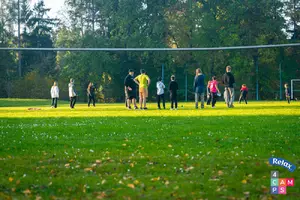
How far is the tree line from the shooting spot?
221 ft

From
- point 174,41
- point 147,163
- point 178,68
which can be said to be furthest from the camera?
point 174,41

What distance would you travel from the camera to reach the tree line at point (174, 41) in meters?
67.2

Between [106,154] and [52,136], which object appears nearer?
[106,154]

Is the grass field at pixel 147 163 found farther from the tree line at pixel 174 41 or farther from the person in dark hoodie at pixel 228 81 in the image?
the tree line at pixel 174 41

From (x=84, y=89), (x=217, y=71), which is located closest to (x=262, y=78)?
(x=217, y=71)

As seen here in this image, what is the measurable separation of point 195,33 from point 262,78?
9.80 metres

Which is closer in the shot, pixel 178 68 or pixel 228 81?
pixel 228 81

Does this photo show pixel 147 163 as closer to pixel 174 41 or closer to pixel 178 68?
pixel 178 68

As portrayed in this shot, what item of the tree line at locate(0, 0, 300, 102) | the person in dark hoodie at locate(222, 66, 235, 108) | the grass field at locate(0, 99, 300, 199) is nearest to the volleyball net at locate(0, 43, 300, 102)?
the tree line at locate(0, 0, 300, 102)

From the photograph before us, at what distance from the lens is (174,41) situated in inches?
2820

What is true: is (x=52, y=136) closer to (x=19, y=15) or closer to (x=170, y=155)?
(x=170, y=155)

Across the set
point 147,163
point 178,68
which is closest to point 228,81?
point 147,163

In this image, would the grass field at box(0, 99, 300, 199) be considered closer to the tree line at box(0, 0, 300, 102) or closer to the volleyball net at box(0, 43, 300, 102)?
the volleyball net at box(0, 43, 300, 102)

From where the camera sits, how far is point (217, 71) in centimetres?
6812
